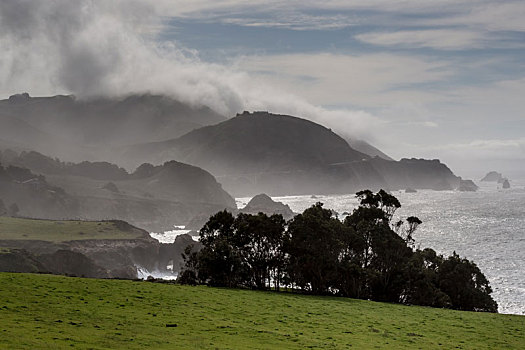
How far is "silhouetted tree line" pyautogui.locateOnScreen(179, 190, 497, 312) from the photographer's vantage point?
80.6 metres

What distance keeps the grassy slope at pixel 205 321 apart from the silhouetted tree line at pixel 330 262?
1635 cm

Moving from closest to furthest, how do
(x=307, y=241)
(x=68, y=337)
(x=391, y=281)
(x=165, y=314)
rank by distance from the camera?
(x=68, y=337) → (x=165, y=314) → (x=307, y=241) → (x=391, y=281)

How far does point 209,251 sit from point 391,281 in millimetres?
33225

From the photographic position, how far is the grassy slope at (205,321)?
33812 mm

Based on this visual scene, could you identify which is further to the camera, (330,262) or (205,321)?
(330,262)

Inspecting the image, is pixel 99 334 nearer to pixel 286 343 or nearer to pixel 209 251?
pixel 286 343

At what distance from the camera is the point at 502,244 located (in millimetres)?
183125

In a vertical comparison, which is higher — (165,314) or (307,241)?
(307,241)

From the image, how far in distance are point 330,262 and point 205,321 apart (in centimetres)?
4074

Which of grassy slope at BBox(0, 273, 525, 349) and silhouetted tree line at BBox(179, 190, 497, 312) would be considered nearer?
grassy slope at BBox(0, 273, 525, 349)

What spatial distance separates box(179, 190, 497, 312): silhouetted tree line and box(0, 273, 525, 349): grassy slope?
16.3 m

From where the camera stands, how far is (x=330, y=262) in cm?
8056

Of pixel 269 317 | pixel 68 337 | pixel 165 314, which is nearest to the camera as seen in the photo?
pixel 68 337

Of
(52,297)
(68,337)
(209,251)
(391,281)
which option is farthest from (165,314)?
(391,281)
